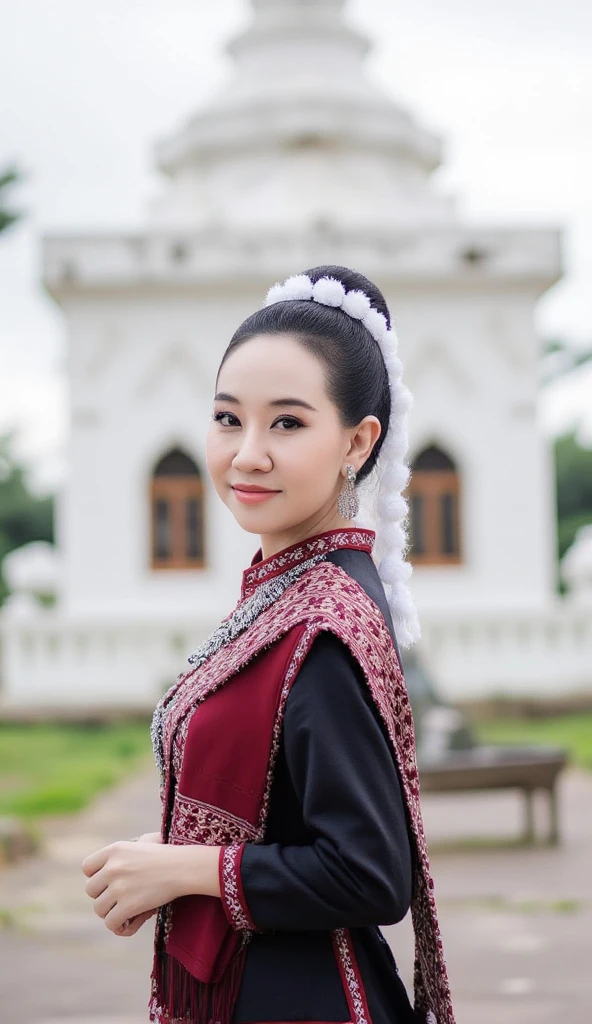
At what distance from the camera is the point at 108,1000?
4.71m

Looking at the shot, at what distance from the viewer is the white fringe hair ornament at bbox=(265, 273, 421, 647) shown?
6.20ft

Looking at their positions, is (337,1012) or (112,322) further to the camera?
(112,322)

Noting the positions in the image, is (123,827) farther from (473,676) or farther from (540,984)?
(473,676)

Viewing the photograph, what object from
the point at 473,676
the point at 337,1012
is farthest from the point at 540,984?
the point at 473,676

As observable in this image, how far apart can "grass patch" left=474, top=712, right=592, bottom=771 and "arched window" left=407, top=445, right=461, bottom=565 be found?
205 cm

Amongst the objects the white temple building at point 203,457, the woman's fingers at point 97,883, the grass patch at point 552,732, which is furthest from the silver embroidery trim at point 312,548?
the white temple building at point 203,457

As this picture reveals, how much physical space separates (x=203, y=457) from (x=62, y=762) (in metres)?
4.46

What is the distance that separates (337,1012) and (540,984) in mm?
3564

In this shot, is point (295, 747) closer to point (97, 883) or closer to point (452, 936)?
point (97, 883)

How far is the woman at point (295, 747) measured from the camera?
1.60 m

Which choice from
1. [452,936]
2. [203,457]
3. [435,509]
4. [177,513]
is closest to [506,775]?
[452,936]

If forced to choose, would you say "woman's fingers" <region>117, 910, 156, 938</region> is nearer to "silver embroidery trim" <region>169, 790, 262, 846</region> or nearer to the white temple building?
"silver embroidery trim" <region>169, 790, 262, 846</region>

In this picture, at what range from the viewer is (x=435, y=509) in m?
15.0

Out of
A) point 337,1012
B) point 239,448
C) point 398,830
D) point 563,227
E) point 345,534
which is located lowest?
point 337,1012
